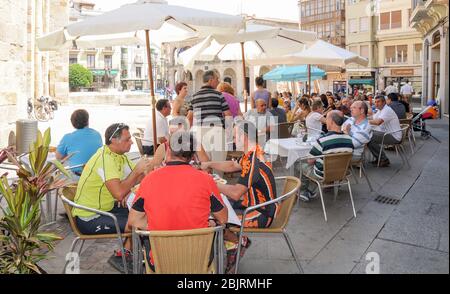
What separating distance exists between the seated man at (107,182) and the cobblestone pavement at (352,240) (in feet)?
1.84

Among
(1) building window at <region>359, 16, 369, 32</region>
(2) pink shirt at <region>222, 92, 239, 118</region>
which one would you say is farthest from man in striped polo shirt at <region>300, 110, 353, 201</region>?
(1) building window at <region>359, 16, 369, 32</region>

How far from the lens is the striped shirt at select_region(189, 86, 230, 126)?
264 inches

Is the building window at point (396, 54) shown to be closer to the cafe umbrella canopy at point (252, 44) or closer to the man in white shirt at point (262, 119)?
the cafe umbrella canopy at point (252, 44)

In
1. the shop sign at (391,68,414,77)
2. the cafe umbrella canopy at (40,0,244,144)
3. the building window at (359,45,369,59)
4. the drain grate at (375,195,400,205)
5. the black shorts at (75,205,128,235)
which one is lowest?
the drain grate at (375,195,400,205)

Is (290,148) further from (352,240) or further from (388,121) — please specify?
(388,121)

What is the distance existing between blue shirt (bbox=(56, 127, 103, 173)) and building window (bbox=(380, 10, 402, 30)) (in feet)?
144

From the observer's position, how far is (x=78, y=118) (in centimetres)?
514

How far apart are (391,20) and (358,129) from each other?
41.6m

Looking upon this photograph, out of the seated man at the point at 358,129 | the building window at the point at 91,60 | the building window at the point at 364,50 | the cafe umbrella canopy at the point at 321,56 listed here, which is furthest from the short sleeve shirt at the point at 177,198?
the building window at the point at 91,60

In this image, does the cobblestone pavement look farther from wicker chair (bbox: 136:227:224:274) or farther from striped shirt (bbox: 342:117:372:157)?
wicker chair (bbox: 136:227:224:274)

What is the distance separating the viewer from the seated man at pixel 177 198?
2.67m

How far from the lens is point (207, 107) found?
6699mm

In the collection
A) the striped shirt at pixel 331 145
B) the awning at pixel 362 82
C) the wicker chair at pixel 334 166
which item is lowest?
the wicker chair at pixel 334 166
